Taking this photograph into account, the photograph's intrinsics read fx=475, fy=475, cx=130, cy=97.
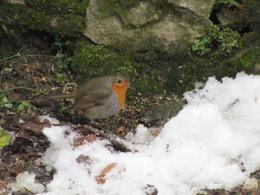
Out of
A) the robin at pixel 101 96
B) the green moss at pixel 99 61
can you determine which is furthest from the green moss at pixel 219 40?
the robin at pixel 101 96

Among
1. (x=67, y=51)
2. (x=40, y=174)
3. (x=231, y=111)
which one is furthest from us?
(x=67, y=51)

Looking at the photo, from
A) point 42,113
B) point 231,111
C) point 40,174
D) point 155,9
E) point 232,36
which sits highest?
point 155,9

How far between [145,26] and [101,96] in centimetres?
88

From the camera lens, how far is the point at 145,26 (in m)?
5.03

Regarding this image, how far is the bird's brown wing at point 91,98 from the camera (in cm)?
484

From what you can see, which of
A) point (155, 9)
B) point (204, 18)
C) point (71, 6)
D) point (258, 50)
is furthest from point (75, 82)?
point (258, 50)

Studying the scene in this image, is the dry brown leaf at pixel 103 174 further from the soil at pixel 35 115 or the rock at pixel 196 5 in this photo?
the rock at pixel 196 5

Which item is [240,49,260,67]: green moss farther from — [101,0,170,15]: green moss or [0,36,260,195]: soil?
[0,36,260,195]: soil

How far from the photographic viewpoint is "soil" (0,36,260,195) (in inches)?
164

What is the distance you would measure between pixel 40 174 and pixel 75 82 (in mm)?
1501

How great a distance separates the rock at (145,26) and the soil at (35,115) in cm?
59

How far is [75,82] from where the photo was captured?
5.29 metres

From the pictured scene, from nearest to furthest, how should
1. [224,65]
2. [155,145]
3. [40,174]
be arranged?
[40,174], [155,145], [224,65]

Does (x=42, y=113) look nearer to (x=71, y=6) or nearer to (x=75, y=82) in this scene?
(x=75, y=82)
